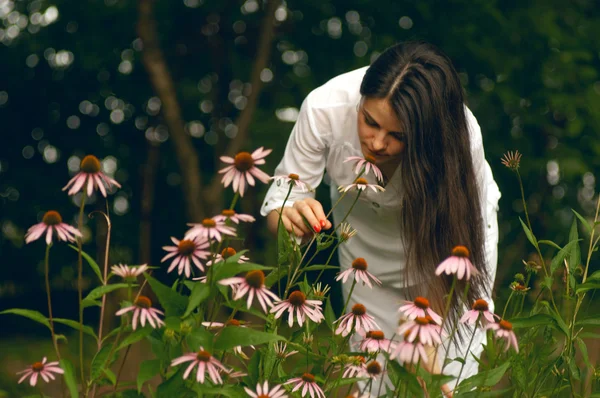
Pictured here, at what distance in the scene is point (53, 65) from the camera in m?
5.93

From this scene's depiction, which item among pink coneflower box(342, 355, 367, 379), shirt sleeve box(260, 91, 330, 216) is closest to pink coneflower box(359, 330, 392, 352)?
pink coneflower box(342, 355, 367, 379)

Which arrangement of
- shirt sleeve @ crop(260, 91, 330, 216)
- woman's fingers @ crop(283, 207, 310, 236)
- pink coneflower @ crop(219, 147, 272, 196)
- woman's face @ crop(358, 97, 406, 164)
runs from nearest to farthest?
pink coneflower @ crop(219, 147, 272, 196) < woman's fingers @ crop(283, 207, 310, 236) < woman's face @ crop(358, 97, 406, 164) < shirt sleeve @ crop(260, 91, 330, 216)

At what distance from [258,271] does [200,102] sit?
4789 mm

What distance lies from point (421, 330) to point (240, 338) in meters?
0.24

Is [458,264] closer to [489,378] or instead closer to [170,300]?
[489,378]

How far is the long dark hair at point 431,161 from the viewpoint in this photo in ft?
6.25

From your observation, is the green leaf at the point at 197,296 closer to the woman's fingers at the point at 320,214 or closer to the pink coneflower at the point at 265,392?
the pink coneflower at the point at 265,392

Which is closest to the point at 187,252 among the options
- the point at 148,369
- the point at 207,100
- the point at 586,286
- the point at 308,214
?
the point at 148,369

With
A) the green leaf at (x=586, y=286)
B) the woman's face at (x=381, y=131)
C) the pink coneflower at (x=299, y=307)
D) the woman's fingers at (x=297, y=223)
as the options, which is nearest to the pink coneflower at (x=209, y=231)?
the pink coneflower at (x=299, y=307)

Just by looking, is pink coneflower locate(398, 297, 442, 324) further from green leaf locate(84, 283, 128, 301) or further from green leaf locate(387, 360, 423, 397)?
green leaf locate(84, 283, 128, 301)

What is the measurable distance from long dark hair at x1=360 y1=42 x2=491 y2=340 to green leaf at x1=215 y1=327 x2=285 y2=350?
856mm

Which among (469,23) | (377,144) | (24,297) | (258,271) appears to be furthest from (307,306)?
(24,297)

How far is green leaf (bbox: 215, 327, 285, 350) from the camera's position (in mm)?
1089

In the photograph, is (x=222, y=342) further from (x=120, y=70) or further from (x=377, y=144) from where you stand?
(x=120, y=70)
